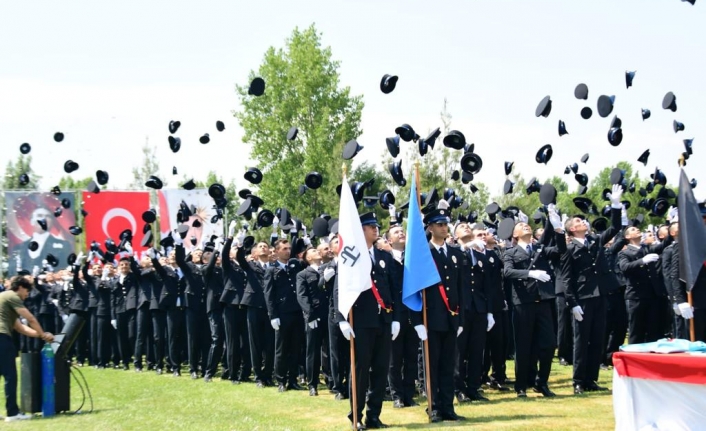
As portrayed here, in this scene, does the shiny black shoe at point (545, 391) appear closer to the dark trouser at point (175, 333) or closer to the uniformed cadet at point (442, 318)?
the uniformed cadet at point (442, 318)

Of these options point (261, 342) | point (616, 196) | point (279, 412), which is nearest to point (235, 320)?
point (261, 342)

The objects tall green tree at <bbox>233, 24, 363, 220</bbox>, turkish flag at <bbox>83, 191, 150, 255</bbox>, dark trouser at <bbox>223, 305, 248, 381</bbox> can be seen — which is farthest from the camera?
tall green tree at <bbox>233, 24, 363, 220</bbox>

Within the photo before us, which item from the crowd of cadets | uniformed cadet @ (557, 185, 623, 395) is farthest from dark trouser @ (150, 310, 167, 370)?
uniformed cadet @ (557, 185, 623, 395)

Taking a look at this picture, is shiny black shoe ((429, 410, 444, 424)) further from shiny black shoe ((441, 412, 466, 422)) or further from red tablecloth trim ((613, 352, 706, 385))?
red tablecloth trim ((613, 352, 706, 385))

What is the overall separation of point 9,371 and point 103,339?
9.22 metres

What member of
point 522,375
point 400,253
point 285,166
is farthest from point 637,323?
point 285,166

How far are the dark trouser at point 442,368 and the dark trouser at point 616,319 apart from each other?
6011 mm

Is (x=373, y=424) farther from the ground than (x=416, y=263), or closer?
closer

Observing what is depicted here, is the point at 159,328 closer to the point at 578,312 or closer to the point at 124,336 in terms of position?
the point at 124,336

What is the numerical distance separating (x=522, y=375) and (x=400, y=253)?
2.53 m

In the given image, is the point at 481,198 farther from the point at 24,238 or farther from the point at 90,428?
the point at 90,428

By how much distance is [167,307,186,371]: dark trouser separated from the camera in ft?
59.8

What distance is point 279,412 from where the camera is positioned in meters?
12.0

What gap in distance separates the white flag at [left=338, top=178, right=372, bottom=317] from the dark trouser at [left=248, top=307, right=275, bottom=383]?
19.7 ft
